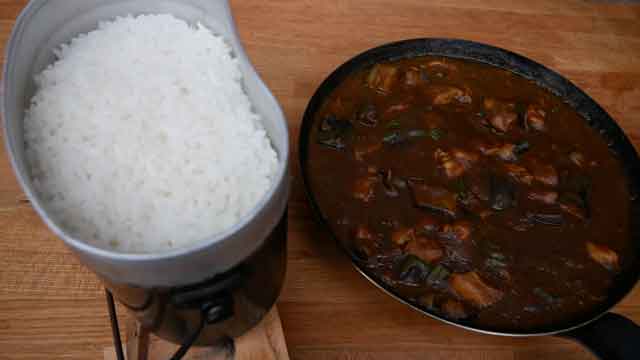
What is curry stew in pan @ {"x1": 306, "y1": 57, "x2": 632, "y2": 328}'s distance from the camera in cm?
135

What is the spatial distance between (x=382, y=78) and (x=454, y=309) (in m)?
0.77

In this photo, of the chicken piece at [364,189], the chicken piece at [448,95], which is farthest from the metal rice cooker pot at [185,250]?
the chicken piece at [448,95]

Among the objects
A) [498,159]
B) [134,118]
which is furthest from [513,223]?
[134,118]

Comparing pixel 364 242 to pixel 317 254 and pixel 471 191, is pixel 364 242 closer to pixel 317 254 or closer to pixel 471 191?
pixel 317 254

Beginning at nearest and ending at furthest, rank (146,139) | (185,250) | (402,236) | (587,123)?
(185,250) < (146,139) < (402,236) < (587,123)

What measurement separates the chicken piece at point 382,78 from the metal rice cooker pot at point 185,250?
1.77ft

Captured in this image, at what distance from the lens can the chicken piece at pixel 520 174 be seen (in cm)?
155

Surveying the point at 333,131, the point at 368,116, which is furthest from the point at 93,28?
the point at 368,116

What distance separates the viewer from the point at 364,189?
1.46 meters

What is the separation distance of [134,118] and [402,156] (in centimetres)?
75

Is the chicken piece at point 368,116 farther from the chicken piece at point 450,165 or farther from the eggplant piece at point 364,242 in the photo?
the eggplant piece at point 364,242

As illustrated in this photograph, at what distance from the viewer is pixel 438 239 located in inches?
55.2

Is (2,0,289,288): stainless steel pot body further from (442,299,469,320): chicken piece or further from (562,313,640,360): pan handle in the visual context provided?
Result: (562,313,640,360): pan handle

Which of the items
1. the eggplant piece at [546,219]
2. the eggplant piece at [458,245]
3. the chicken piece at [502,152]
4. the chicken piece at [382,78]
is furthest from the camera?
the chicken piece at [382,78]
